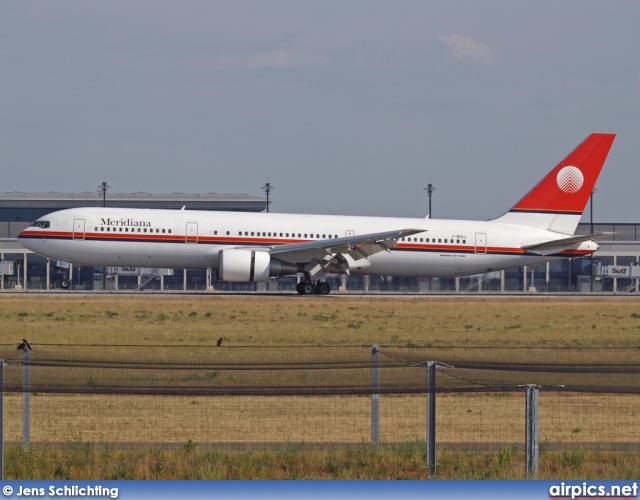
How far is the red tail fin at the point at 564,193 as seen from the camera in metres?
48.9

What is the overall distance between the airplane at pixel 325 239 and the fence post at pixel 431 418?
102 feet

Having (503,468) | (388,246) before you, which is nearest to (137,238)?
(388,246)

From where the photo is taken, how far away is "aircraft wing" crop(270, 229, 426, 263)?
42.8 meters

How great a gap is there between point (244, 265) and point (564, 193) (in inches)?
666

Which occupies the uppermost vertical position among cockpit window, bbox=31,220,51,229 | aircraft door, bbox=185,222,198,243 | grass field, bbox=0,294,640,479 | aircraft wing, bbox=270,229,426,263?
cockpit window, bbox=31,220,51,229

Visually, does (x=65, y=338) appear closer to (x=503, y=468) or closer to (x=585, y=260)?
(x=503, y=468)

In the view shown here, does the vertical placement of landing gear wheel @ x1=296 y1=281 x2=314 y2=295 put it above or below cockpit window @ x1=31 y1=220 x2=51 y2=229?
below

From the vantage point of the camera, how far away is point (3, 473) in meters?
11.4

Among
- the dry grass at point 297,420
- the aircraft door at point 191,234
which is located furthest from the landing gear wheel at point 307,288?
the dry grass at point 297,420

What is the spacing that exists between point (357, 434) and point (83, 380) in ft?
13.4

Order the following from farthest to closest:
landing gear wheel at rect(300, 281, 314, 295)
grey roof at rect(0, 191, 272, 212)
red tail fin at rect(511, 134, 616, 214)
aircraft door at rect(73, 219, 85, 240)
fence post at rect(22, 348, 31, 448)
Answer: grey roof at rect(0, 191, 272, 212) < red tail fin at rect(511, 134, 616, 214) < landing gear wheel at rect(300, 281, 314, 295) < aircraft door at rect(73, 219, 85, 240) < fence post at rect(22, 348, 31, 448)

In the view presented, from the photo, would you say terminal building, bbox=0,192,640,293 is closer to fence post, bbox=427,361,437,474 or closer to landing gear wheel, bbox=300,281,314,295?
landing gear wheel, bbox=300,281,314,295

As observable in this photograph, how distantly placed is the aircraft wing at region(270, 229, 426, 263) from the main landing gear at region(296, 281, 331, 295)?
1851mm

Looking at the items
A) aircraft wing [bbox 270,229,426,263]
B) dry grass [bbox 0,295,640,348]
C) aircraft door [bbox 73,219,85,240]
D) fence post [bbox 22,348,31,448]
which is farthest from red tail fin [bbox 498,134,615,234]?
fence post [bbox 22,348,31,448]
